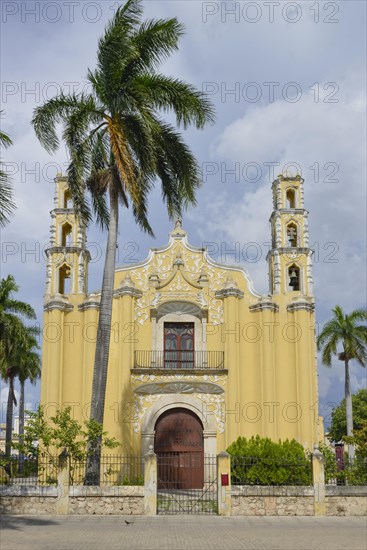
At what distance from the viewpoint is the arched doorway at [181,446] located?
25.9m

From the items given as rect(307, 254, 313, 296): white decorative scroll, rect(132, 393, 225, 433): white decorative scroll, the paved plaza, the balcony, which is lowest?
the paved plaza

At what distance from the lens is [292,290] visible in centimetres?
2855

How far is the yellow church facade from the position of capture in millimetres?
26250

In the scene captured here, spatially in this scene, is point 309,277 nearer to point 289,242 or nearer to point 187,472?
point 289,242

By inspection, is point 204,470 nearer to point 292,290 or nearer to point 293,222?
point 292,290

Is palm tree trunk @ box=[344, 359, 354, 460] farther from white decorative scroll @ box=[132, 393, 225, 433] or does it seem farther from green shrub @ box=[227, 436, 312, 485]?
green shrub @ box=[227, 436, 312, 485]

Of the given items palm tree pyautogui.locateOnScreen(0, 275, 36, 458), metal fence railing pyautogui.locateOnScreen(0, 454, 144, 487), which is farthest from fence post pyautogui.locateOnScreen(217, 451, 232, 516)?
palm tree pyautogui.locateOnScreen(0, 275, 36, 458)

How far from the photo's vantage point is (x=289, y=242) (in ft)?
95.8

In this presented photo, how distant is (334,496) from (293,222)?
12.7 metres

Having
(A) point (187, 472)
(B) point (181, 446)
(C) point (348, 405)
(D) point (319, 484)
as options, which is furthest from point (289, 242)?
(D) point (319, 484)

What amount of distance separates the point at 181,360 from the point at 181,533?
11.5 meters

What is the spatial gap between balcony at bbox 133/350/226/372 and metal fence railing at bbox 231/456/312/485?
6359 millimetres

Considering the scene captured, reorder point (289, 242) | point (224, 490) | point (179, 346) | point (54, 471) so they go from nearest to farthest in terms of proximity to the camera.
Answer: point (224, 490)
point (54, 471)
point (179, 346)
point (289, 242)

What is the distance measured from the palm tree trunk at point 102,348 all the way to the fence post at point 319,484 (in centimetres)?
608
